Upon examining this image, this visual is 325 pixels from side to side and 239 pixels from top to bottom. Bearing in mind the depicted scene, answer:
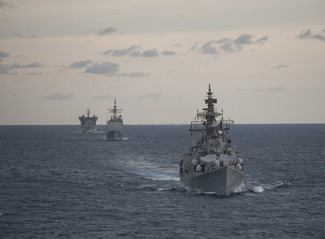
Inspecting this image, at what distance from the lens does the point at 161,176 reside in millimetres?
122375

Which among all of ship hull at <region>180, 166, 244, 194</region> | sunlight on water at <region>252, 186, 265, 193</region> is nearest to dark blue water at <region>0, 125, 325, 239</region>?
sunlight on water at <region>252, 186, 265, 193</region>

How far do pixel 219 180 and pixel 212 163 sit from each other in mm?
3480

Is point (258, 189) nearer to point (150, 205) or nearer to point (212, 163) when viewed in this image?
point (212, 163)

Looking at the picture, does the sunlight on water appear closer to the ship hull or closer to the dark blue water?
the dark blue water

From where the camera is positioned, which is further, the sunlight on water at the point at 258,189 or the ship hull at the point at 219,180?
the sunlight on water at the point at 258,189

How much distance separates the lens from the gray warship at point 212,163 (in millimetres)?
90312

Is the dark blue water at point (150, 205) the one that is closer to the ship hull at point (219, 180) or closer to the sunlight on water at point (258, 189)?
the sunlight on water at point (258, 189)

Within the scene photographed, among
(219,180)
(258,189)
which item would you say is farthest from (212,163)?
(258,189)

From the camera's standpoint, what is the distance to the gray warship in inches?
3556

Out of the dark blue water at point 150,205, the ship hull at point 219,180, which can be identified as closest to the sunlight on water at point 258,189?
the dark blue water at point 150,205

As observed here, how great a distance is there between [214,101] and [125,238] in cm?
4752

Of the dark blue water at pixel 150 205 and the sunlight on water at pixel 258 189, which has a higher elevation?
the sunlight on water at pixel 258 189

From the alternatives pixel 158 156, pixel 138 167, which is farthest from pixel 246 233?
pixel 158 156

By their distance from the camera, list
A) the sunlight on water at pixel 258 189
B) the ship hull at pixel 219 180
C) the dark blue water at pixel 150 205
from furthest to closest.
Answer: the sunlight on water at pixel 258 189 < the ship hull at pixel 219 180 < the dark blue water at pixel 150 205
